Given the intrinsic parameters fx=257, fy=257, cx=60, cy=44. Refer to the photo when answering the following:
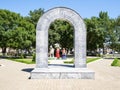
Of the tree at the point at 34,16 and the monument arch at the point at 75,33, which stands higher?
the tree at the point at 34,16

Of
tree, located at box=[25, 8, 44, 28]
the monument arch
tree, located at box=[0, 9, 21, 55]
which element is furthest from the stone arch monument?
tree, located at box=[25, 8, 44, 28]

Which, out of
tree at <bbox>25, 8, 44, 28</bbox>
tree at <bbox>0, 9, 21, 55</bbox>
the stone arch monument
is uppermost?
tree at <bbox>25, 8, 44, 28</bbox>

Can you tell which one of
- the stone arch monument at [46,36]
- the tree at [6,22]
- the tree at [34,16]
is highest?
the tree at [34,16]

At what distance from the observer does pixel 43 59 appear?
18.2m

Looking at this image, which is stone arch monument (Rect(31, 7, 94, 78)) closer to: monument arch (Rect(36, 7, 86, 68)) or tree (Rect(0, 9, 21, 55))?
monument arch (Rect(36, 7, 86, 68))

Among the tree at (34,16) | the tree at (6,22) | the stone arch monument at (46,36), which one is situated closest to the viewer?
the stone arch monument at (46,36)

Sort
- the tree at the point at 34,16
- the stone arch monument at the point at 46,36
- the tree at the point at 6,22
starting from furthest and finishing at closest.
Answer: the tree at the point at 34,16 → the tree at the point at 6,22 → the stone arch monument at the point at 46,36

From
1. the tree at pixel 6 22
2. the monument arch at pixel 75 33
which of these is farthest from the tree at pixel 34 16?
the monument arch at pixel 75 33

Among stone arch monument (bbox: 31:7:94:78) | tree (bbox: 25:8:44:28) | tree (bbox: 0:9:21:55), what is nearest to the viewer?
stone arch monument (bbox: 31:7:94:78)

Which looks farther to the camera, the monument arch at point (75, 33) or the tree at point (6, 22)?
the tree at point (6, 22)

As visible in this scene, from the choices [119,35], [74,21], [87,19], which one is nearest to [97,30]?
[87,19]

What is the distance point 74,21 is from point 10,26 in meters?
32.6

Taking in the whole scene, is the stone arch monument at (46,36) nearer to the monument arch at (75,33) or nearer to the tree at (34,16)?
the monument arch at (75,33)

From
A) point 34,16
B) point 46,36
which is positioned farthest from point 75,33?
point 34,16
